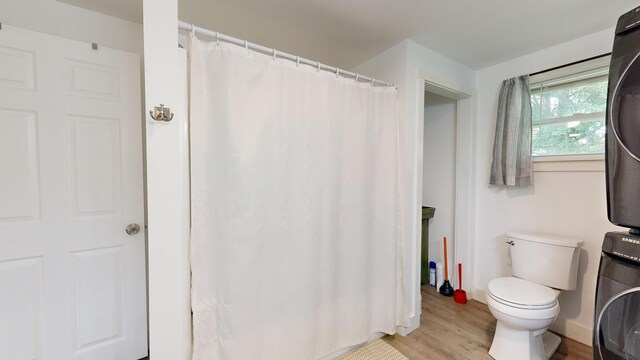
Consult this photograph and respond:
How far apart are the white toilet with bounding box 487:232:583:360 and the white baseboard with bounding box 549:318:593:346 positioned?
Answer: 0.13m

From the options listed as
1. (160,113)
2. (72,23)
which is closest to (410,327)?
(160,113)

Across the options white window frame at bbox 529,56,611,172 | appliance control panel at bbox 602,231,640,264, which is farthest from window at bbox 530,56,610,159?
appliance control panel at bbox 602,231,640,264

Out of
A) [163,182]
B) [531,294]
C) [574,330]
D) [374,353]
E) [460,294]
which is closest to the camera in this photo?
[163,182]

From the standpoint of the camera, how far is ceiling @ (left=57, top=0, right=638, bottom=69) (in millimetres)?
1474

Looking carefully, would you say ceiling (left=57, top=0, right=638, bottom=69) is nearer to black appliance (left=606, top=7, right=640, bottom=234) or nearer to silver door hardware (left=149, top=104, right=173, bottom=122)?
black appliance (left=606, top=7, right=640, bottom=234)

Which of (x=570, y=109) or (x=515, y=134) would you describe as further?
(x=515, y=134)

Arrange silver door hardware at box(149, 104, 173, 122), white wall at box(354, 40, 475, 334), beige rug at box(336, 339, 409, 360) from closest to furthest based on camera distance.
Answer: silver door hardware at box(149, 104, 173, 122) → beige rug at box(336, 339, 409, 360) → white wall at box(354, 40, 475, 334)

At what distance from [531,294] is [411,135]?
4.23 feet

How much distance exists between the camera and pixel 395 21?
5.37 feet

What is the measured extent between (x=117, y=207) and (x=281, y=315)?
1.18 m

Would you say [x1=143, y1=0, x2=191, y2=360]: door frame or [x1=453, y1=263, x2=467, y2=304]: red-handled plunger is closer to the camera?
[x1=143, y1=0, x2=191, y2=360]: door frame

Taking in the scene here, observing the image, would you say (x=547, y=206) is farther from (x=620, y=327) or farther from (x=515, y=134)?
(x=620, y=327)

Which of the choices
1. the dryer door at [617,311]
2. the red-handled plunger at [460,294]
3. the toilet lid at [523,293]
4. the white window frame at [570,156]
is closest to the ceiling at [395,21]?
the white window frame at [570,156]

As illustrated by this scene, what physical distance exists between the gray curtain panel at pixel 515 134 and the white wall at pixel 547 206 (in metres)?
0.13
